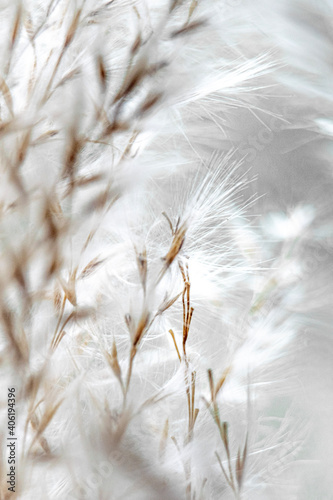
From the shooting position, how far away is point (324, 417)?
1.52 ft

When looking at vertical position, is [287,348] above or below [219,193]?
below

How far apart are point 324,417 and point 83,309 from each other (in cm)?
24

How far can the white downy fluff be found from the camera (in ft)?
1.07

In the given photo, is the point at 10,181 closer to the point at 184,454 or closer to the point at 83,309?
the point at 83,309

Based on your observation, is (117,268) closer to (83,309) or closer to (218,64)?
(83,309)

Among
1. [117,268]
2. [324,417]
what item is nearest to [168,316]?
[117,268]

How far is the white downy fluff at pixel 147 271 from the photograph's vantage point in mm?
325

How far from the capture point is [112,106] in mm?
340

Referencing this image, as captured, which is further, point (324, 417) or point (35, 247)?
point (324, 417)

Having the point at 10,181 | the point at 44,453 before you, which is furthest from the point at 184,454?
the point at 10,181

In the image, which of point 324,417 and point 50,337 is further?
point 324,417

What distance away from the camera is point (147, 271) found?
0.35 m

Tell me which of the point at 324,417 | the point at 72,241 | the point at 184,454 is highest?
the point at 72,241

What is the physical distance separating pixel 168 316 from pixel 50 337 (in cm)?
10
